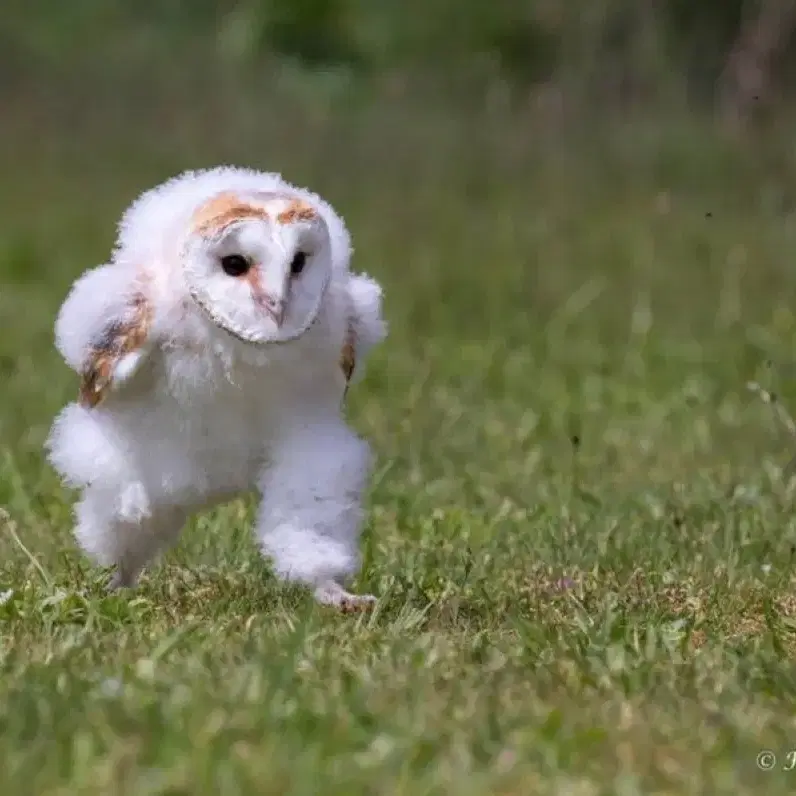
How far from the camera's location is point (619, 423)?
267 inches

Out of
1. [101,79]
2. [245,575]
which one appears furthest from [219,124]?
[245,575]

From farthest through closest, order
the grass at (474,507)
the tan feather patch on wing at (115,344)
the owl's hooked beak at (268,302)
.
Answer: the tan feather patch on wing at (115,344), the owl's hooked beak at (268,302), the grass at (474,507)

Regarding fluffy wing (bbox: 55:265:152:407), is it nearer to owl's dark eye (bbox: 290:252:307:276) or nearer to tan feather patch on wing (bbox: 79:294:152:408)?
tan feather patch on wing (bbox: 79:294:152:408)

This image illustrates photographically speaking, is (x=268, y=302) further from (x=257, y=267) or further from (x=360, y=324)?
(x=360, y=324)

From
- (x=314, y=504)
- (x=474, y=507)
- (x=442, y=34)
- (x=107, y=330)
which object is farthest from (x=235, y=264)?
(x=442, y=34)

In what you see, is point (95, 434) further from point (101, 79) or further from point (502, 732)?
point (101, 79)

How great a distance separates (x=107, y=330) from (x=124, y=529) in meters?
0.50

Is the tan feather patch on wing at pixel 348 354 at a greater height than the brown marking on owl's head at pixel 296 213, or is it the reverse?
the brown marking on owl's head at pixel 296 213

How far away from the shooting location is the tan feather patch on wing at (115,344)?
11.6ft

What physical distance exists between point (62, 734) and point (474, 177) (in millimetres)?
Result: 8489

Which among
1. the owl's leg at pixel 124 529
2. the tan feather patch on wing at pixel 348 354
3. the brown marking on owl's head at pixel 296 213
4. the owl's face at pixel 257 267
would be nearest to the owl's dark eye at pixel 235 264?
the owl's face at pixel 257 267

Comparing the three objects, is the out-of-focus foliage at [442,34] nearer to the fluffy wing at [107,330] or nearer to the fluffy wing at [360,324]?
the fluffy wing at [360,324]

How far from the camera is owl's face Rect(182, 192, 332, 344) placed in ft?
11.1

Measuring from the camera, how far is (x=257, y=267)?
341 cm
